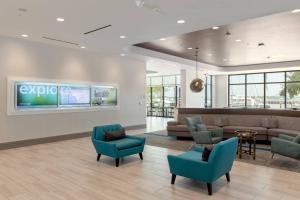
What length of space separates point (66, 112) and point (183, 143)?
412 cm

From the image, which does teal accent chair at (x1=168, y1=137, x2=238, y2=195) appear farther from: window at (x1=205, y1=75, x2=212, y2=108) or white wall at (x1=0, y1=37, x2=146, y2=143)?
window at (x1=205, y1=75, x2=212, y2=108)

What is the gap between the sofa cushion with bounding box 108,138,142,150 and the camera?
495 centimetres

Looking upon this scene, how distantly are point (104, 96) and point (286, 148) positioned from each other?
644 centimetres

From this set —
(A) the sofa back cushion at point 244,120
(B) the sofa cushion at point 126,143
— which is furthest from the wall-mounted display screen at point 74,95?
(A) the sofa back cushion at point 244,120

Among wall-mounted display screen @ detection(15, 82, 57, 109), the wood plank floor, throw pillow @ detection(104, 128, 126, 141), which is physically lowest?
the wood plank floor

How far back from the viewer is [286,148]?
4824 mm

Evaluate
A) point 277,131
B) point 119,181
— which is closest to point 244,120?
point 277,131

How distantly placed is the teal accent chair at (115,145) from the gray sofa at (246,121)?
282 cm

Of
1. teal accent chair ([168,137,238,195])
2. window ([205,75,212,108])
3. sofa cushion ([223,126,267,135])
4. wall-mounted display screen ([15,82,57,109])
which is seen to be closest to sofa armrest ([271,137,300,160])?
teal accent chair ([168,137,238,195])

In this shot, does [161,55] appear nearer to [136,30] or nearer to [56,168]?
[136,30]

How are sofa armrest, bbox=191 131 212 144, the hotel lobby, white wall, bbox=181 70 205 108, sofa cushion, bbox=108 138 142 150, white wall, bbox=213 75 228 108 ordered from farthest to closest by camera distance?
white wall, bbox=213 75 228 108, white wall, bbox=181 70 205 108, sofa armrest, bbox=191 131 212 144, sofa cushion, bbox=108 138 142 150, the hotel lobby

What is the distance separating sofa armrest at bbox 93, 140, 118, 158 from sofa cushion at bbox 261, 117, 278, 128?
5210 millimetres

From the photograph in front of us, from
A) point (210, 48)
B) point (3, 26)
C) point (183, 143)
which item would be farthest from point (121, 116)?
point (3, 26)

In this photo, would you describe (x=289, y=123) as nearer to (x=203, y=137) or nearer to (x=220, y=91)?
(x=203, y=137)
